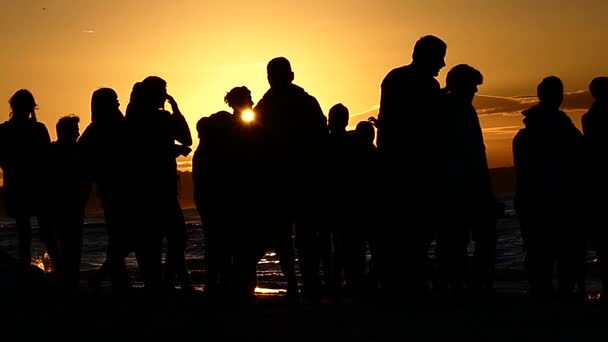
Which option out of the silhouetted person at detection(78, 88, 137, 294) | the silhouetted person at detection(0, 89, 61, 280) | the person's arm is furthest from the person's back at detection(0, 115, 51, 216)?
the person's arm

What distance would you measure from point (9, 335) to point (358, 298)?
4248 mm

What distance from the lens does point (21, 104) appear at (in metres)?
12.5

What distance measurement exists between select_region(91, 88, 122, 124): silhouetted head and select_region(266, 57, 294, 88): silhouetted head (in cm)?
155

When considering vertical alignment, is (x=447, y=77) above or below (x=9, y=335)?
above

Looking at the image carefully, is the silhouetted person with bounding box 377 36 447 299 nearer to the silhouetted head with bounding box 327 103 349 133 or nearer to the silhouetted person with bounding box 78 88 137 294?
the silhouetted head with bounding box 327 103 349 133

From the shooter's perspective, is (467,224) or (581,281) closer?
(467,224)

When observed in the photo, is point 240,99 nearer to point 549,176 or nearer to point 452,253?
point 452,253

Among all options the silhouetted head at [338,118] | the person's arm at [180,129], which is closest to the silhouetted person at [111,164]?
the person's arm at [180,129]

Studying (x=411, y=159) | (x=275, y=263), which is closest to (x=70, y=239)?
(x=411, y=159)

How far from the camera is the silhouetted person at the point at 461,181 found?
10086mm

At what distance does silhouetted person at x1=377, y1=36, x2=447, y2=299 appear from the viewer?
10.0 m

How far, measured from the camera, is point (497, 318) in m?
9.03

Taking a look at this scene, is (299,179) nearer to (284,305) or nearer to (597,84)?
(284,305)

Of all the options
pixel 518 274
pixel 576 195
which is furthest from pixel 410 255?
pixel 518 274
